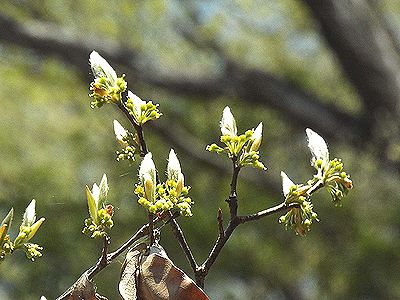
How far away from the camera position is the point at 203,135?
403 centimetres

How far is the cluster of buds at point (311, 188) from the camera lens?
0.60 meters

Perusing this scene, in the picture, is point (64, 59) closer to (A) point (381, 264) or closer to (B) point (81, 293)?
(A) point (381, 264)

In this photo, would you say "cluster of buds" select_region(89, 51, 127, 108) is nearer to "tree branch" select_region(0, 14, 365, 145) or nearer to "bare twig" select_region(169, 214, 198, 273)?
Answer: "bare twig" select_region(169, 214, 198, 273)

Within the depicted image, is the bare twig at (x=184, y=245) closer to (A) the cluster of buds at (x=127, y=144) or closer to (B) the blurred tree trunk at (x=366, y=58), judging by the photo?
(A) the cluster of buds at (x=127, y=144)

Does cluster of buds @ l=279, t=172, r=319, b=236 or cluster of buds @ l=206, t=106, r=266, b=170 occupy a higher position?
cluster of buds @ l=206, t=106, r=266, b=170

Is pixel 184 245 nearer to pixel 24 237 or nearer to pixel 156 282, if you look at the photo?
pixel 156 282

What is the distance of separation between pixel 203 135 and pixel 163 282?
351 cm

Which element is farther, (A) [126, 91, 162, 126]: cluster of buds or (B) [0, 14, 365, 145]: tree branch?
(B) [0, 14, 365, 145]: tree branch

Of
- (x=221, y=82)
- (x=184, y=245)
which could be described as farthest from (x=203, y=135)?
(x=184, y=245)

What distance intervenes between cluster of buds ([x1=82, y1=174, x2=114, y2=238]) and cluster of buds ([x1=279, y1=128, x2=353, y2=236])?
0.13 metres

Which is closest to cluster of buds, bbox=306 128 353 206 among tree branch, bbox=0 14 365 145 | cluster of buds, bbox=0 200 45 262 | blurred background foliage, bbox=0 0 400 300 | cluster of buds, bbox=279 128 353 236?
cluster of buds, bbox=279 128 353 236

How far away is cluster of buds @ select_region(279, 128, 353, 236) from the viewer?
0.60 meters

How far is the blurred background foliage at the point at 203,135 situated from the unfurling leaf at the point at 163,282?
2117 mm

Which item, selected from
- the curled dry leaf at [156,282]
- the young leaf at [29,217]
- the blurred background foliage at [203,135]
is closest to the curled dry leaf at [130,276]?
the curled dry leaf at [156,282]
